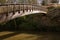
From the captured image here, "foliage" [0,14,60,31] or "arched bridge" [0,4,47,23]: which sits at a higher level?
"arched bridge" [0,4,47,23]

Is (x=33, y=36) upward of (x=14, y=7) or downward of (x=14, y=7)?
downward

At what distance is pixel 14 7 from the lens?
13.3 metres

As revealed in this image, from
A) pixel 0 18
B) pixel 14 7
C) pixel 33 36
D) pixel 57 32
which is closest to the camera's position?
pixel 0 18

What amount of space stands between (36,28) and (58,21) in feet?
8.30

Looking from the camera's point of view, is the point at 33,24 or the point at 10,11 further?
the point at 33,24

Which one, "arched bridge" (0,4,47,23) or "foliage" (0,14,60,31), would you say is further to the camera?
"foliage" (0,14,60,31)

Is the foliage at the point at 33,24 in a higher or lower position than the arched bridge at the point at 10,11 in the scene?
lower

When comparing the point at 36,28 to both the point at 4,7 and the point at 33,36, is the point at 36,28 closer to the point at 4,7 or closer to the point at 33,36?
the point at 33,36

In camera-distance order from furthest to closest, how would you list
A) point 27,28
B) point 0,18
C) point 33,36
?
point 27,28, point 33,36, point 0,18

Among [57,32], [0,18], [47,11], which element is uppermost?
[0,18]

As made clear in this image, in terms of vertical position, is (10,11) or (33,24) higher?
(10,11)

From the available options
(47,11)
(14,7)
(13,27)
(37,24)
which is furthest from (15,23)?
(14,7)

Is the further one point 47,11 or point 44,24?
point 47,11

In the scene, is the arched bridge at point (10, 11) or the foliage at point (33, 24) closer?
the arched bridge at point (10, 11)
